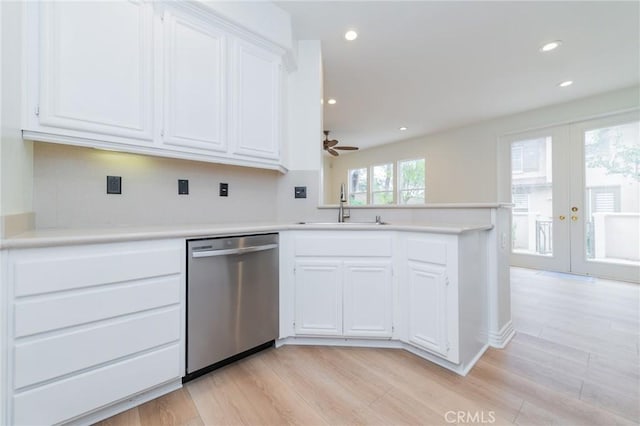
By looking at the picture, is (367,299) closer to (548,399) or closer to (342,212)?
(342,212)

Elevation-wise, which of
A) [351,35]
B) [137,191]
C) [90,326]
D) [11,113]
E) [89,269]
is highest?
[351,35]

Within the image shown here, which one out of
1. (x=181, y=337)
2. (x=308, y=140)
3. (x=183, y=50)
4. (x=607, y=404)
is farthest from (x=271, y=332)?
(x=183, y=50)

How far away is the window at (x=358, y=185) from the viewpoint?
25.1 ft

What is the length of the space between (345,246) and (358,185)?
611 centimetres

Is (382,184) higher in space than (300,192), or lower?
higher

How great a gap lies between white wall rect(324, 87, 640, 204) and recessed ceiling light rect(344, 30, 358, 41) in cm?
376

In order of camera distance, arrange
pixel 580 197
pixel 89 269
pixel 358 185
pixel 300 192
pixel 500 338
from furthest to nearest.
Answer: pixel 358 185 < pixel 580 197 < pixel 300 192 < pixel 500 338 < pixel 89 269

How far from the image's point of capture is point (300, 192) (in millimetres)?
2504

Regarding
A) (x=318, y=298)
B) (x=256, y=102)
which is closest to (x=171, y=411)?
(x=318, y=298)

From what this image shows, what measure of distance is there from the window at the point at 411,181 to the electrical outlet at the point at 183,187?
5.48m

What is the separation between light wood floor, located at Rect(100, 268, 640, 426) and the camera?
Answer: 127cm

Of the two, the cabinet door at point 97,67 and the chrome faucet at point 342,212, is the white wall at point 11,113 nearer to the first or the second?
the cabinet door at point 97,67

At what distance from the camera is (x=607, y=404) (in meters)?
1.36

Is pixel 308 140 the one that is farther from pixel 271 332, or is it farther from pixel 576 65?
pixel 576 65
